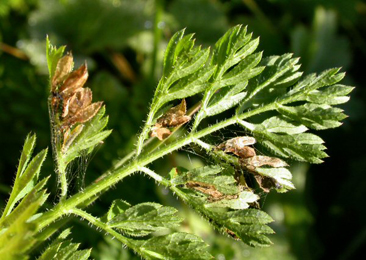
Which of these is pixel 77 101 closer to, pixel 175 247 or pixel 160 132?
pixel 160 132

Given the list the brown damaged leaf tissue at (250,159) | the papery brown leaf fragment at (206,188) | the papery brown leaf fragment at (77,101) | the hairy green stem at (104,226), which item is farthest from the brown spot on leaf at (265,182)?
the papery brown leaf fragment at (77,101)

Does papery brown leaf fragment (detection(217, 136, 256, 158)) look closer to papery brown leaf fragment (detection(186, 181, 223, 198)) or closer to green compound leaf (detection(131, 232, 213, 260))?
papery brown leaf fragment (detection(186, 181, 223, 198))

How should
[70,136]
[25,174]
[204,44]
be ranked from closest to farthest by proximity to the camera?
[25,174], [70,136], [204,44]

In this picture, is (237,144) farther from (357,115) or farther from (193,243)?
(357,115)

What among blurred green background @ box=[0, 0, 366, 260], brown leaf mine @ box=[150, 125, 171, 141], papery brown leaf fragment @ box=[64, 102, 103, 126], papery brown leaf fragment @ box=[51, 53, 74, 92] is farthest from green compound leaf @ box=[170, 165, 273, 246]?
blurred green background @ box=[0, 0, 366, 260]

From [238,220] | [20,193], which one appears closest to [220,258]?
[238,220]

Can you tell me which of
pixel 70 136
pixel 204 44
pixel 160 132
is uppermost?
pixel 204 44

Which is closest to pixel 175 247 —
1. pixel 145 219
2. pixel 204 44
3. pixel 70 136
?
pixel 145 219
